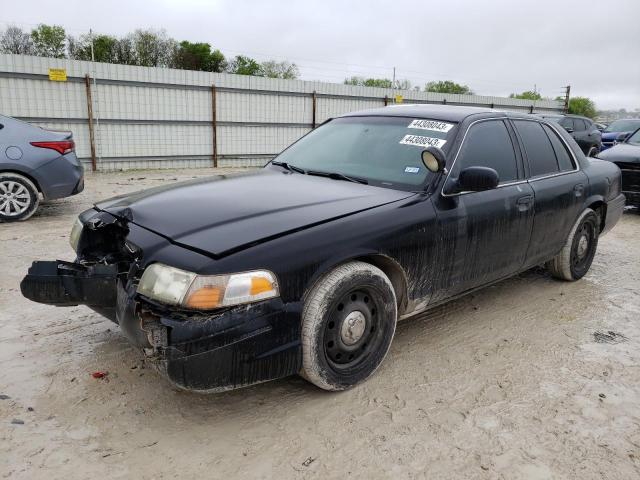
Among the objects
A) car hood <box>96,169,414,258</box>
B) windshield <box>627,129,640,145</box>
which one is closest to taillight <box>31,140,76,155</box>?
car hood <box>96,169,414,258</box>

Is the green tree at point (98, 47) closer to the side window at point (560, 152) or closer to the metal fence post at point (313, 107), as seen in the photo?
the metal fence post at point (313, 107)

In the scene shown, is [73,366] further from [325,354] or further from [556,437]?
[556,437]

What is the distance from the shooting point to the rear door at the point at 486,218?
3.21 m

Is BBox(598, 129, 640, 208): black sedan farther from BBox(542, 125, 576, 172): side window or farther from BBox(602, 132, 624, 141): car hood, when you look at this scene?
BBox(602, 132, 624, 141): car hood

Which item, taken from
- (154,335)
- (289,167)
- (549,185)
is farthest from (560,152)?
(154,335)

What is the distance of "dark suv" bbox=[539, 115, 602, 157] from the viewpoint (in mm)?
15461

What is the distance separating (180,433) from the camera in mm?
2434

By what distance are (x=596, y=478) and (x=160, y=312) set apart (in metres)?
2.04

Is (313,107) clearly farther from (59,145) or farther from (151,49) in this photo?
(151,49)

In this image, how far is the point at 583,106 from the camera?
60000 mm

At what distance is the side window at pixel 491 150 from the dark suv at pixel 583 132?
1301 centimetres

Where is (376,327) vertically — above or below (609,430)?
above

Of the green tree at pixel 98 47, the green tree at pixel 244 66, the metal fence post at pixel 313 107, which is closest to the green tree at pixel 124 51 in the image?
the green tree at pixel 98 47

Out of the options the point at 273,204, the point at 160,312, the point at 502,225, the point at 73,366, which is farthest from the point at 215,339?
the point at 502,225
